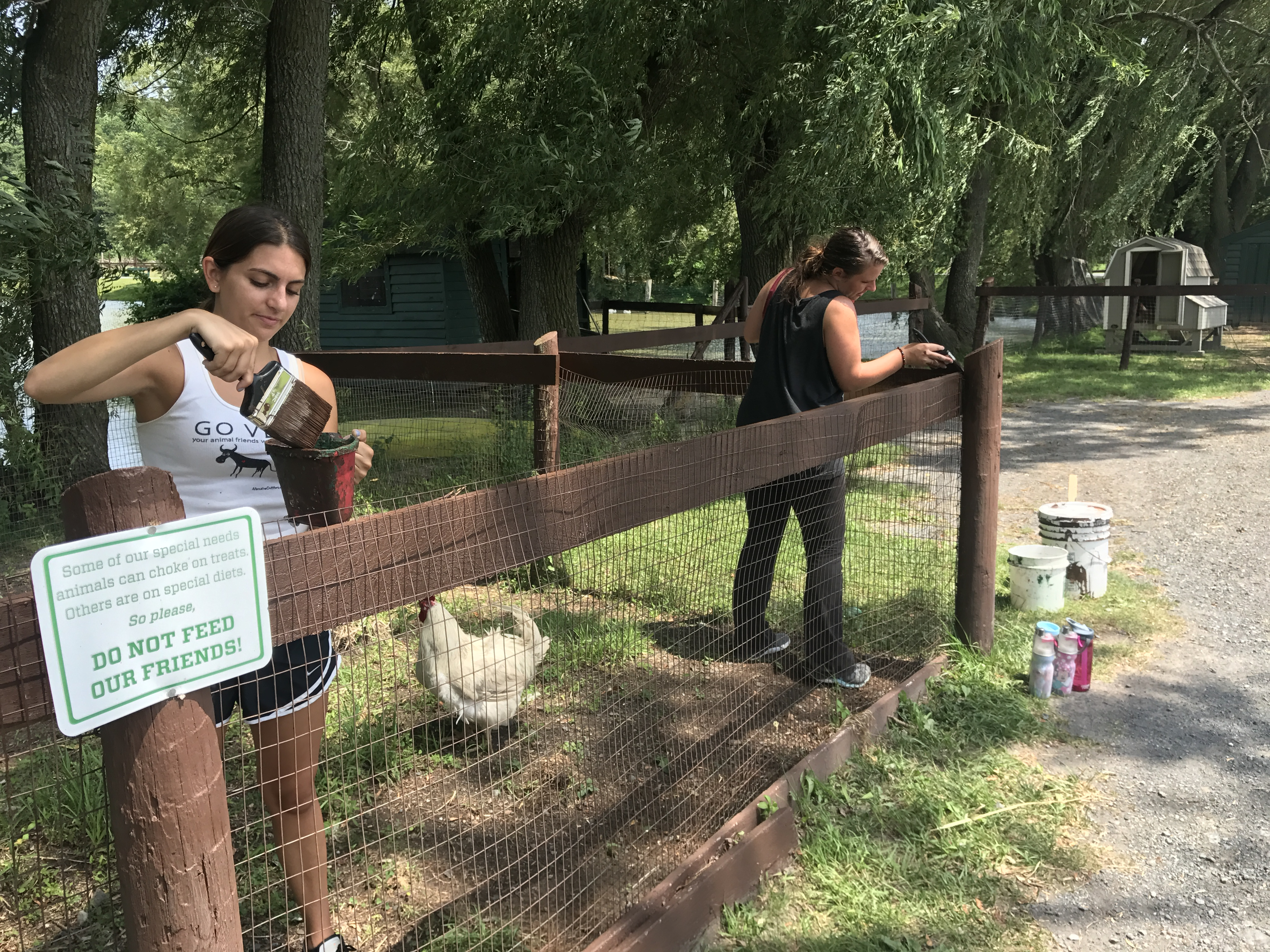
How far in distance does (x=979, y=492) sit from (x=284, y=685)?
3.03 m

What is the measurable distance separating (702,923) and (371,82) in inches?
524

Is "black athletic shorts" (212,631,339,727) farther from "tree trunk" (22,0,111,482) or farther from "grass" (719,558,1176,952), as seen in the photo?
"tree trunk" (22,0,111,482)

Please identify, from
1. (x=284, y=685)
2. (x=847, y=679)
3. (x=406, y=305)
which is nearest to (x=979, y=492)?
(x=847, y=679)

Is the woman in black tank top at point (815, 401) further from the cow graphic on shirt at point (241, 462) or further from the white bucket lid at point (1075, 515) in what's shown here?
the cow graphic on shirt at point (241, 462)

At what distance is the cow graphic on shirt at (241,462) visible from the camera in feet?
6.42

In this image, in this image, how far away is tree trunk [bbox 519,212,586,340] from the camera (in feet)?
34.2

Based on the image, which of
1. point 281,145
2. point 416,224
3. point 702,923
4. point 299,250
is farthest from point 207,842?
point 416,224

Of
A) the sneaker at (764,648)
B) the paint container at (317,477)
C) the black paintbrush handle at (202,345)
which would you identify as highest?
the black paintbrush handle at (202,345)

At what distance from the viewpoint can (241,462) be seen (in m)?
1.98

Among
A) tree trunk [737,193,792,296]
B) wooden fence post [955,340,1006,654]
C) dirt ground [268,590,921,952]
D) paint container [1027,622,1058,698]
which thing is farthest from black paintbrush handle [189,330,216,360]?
tree trunk [737,193,792,296]

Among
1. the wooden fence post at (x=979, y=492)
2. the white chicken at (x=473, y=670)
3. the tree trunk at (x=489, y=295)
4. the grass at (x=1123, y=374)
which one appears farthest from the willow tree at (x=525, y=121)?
the white chicken at (x=473, y=670)

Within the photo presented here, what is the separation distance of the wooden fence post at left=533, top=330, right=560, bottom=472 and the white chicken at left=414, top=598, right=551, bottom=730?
4.71 ft

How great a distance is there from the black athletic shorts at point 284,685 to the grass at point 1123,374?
11.5m

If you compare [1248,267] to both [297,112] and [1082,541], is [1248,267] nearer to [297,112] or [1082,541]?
[1082,541]
